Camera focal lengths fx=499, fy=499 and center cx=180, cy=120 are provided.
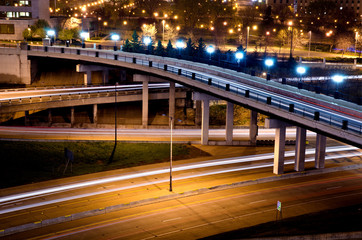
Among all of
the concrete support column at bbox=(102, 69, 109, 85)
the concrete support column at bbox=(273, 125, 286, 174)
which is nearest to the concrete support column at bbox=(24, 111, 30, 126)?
the concrete support column at bbox=(102, 69, 109, 85)

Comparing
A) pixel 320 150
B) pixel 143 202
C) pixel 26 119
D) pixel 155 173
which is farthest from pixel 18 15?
pixel 143 202

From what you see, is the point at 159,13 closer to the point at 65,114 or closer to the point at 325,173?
the point at 65,114

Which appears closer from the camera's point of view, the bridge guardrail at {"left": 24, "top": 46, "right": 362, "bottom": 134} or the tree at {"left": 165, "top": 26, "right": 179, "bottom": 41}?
the bridge guardrail at {"left": 24, "top": 46, "right": 362, "bottom": 134}

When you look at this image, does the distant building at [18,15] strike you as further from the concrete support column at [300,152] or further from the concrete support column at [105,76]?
the concrete support column at [300,152]

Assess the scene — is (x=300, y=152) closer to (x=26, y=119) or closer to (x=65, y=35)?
(x=26, y=119)

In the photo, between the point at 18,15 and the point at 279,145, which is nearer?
the point at 279,145

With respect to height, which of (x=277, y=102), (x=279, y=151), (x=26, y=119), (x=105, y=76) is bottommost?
Answer: (x=26, y=119)

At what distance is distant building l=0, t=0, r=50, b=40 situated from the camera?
106m

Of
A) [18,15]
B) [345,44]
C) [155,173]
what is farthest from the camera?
[18,15]

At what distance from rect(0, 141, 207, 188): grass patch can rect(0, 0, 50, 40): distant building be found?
56.9 meters

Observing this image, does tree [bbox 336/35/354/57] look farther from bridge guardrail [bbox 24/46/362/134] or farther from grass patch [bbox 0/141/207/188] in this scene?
grass patch [bbox 0/141/207/188]

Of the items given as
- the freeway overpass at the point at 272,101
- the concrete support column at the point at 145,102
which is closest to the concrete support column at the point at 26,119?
the freeway overpass at the point at 272,101

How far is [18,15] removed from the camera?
111 meters

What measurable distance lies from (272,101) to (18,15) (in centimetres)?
8063
